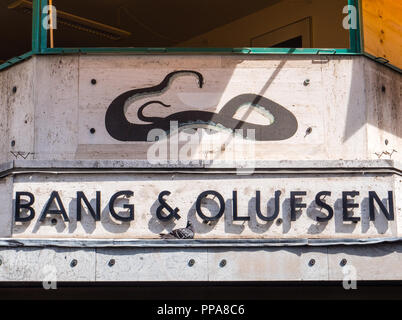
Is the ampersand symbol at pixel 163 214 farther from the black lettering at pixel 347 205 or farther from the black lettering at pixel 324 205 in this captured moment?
the black lettering at pixel 347 205

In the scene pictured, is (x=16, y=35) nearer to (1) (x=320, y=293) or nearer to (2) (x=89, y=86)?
(2) (x=89, y=86)

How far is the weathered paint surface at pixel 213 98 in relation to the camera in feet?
31.8

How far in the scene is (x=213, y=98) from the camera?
9.77 metres

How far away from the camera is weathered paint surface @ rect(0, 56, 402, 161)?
968cm

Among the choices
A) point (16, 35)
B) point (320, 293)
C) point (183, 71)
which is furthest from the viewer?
point (16, 35)

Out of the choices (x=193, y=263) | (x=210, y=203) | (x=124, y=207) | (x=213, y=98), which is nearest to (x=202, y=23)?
(x=213, y=98)

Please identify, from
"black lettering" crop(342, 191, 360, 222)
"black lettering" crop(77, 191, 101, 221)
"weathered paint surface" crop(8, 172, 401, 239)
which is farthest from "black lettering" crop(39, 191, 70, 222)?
"black lettering" crop(342, 191, 360, 222)

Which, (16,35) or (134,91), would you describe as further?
(16,35)

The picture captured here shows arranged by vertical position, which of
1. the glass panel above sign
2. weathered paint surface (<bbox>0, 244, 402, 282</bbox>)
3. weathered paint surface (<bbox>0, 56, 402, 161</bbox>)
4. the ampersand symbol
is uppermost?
the glass panel above sign

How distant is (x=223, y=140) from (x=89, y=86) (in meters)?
1.56

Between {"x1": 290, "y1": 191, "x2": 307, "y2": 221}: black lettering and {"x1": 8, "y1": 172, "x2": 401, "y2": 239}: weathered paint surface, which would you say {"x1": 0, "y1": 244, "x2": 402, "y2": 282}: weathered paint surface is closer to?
{"x1": 8, "y1": 172, "x2": 401, "y2": 239}: weathered paint surface

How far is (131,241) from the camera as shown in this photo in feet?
28.0

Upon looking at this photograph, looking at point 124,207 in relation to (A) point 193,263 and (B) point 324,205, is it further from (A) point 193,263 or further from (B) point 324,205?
(B) point 324,205
